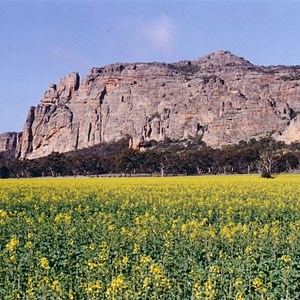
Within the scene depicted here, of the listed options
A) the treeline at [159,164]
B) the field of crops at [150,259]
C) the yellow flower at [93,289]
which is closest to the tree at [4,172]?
the treeline at [159,164]

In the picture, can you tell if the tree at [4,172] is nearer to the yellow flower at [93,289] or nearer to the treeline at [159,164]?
the treeline at [159,164]

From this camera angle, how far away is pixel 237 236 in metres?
13.5

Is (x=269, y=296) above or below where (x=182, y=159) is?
below

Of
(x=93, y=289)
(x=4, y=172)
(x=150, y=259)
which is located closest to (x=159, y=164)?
(x=4, y=172)

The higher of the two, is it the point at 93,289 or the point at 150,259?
the point at 150,259

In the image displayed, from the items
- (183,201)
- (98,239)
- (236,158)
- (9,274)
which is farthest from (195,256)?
(236,158)

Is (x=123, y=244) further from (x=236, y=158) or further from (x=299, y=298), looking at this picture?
(x=236, y=158)

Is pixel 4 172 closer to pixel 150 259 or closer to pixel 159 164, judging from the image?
pixel 159 164

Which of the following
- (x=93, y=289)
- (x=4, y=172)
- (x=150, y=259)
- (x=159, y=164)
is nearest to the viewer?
(x=93, y=289)

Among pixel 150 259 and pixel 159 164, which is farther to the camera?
pixel 159 164

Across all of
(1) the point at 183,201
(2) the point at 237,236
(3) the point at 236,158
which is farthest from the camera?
(3) the point at 236,158

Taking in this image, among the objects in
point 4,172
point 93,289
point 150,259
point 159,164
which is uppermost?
point 159,164

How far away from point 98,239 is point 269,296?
5.59 m

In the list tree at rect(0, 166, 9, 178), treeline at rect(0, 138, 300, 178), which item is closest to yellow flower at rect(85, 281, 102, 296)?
treeline at rect(0, 138, 300, 178)
